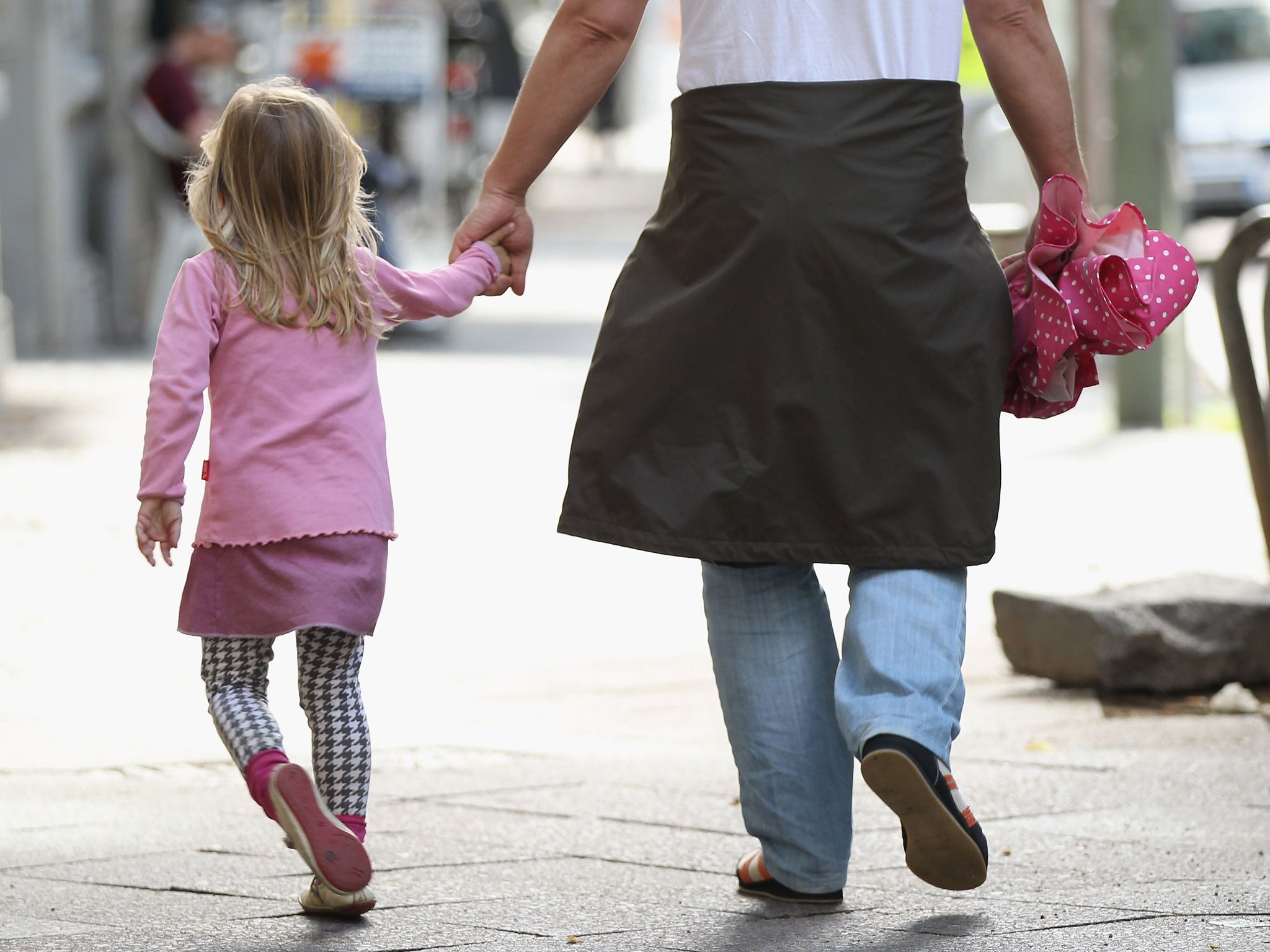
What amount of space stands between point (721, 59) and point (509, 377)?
851 centimetres

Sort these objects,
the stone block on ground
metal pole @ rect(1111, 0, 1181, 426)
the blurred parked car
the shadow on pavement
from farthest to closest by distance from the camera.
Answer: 1. the blurred parked car
2. the shadow on pavement
3. metal pole @ rect(1111, 0, 1181, 426)
4. the stone block on ground

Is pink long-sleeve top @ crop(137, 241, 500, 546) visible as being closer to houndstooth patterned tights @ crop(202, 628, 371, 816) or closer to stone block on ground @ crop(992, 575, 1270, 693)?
houndstooth patterned tights @ crop(202, 628, 371, 816)

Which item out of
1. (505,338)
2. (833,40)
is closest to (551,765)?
(833,40)

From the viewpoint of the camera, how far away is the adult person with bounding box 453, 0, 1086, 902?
9.53ft

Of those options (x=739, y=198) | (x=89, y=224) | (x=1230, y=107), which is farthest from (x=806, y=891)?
(x=1230, y=107)

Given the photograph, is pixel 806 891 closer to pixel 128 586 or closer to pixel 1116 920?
pixel 1116 920

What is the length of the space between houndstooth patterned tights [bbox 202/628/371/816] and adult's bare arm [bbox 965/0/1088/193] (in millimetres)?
1249

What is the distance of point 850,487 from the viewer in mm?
2912

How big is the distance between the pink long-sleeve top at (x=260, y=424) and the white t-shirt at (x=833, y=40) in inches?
28.8

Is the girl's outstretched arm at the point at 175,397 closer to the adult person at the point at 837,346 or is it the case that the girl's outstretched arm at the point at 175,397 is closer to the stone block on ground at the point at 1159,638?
the adult person at the point at 837,346

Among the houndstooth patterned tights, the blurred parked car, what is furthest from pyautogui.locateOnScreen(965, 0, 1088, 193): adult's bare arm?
the blurred parked car

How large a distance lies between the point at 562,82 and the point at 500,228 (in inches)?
12.3

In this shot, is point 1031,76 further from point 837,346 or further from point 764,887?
point 764,887

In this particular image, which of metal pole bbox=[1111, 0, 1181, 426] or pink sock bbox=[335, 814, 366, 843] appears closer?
pink sock bbox=[335, 814, 366, 843]
